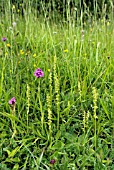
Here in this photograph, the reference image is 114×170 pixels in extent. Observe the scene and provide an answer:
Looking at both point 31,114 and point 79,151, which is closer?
point 79,151

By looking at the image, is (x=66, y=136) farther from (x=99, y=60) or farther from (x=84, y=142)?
(x=99, y=60)

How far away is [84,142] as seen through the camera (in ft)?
5.04

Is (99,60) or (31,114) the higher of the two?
(99,60)

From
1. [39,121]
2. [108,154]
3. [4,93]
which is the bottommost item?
[108,154]

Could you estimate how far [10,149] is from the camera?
154cm

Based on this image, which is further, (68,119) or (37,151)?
(68,119)

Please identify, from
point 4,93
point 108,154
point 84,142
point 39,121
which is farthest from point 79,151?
point 4,93

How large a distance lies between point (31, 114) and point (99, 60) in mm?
812

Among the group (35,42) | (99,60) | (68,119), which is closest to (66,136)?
(68,119)

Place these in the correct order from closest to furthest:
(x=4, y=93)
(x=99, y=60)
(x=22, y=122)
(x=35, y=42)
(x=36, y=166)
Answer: (x=36, y=166), (x=22, y=122), (x=4, y=93), (x=99, y=60), (x=35, y=42)

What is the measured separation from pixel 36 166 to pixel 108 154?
39 centimetres

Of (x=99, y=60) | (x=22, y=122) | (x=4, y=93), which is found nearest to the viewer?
(x=22, y=122)

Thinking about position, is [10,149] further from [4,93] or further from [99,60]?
[99,60]

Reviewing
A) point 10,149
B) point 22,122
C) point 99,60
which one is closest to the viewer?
point 10,149
